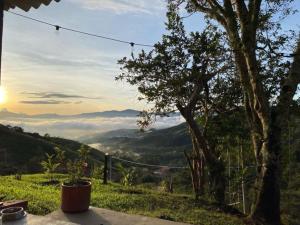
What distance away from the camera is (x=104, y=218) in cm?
679

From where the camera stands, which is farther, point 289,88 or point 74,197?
point 289,88

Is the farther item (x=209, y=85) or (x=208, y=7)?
(x=209, y=85)

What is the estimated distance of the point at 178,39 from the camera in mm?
10945

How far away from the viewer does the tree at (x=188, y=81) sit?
10.7 m

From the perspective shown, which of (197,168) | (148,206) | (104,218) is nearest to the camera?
(104,218)

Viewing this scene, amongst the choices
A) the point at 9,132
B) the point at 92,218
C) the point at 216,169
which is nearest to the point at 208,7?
the point at 216,169

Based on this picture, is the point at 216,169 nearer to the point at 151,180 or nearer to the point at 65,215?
the point at 65,215

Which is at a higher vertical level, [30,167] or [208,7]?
[208,7]

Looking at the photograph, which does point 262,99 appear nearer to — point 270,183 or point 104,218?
point 270,183

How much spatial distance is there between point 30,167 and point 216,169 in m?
22.5

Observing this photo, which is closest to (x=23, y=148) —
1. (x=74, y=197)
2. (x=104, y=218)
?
(x=74, y=197)

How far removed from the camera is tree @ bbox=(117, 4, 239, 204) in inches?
420

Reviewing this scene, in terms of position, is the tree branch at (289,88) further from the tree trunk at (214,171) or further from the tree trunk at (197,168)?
the tree trunk at (197,168)

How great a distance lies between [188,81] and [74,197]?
17.2 ft
